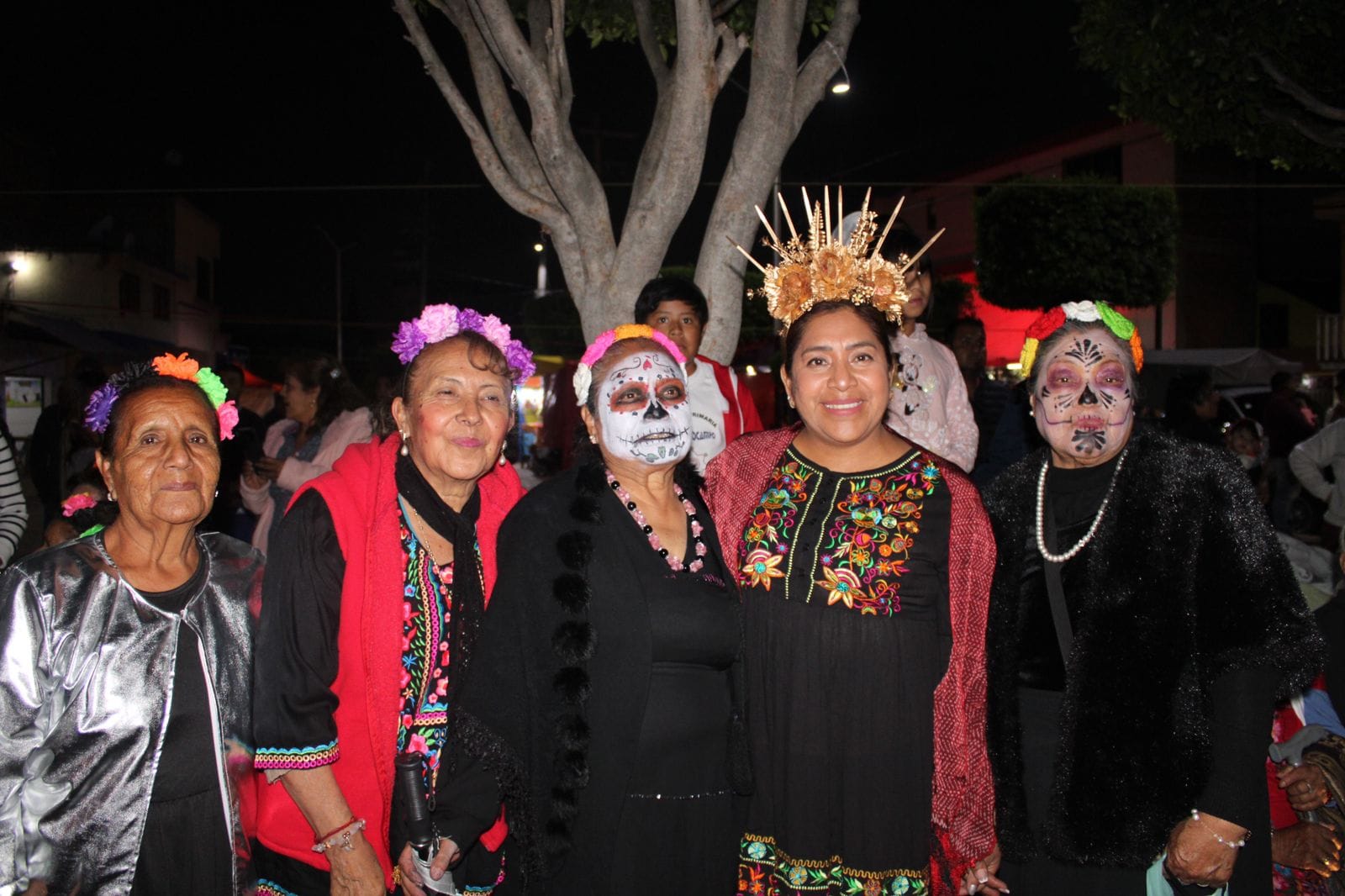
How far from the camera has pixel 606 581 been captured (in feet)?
8.96

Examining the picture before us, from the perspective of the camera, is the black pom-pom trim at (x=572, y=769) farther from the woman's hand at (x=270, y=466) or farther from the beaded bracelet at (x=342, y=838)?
the woman's hand at (x=270, y=466)

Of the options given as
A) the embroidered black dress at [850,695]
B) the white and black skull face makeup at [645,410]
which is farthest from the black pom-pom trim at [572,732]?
the white and black skull face makeup at [645,410]

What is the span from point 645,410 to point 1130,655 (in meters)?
1.51

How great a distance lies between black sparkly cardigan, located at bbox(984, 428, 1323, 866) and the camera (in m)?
2.66

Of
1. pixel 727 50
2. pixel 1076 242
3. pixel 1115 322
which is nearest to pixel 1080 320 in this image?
pixel 1115 322

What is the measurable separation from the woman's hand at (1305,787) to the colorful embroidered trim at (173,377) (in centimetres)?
358

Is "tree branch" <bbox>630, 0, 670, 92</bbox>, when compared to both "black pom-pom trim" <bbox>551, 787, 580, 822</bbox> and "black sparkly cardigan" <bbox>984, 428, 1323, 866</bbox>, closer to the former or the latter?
"black sparkly cardigan" <bbox>984, 428, 1323, 866</bbox>

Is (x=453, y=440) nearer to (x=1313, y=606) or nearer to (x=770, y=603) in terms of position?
(x=770, y=603)

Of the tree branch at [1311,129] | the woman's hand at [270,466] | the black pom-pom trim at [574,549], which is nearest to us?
the black pom-pom trim at [574,549]

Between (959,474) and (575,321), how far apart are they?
3256 centimetres

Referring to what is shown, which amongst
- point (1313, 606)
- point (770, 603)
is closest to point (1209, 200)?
point (1313, 606)

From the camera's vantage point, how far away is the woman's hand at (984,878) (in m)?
2.85

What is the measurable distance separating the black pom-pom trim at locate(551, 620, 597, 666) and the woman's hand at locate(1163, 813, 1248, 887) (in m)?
1.67

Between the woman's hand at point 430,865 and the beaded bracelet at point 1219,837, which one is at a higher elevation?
the beaded bracelet at point 1219,837
